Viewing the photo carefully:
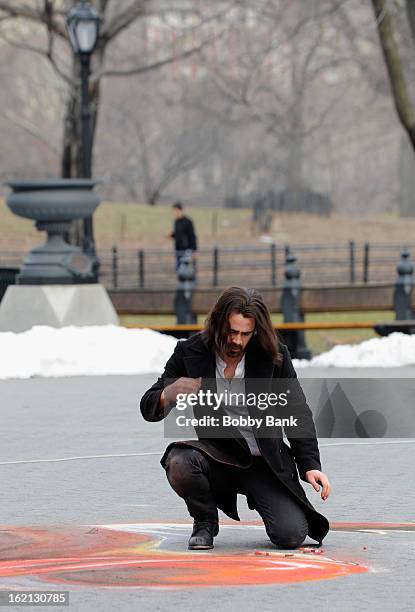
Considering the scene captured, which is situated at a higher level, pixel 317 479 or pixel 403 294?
pixel 317 479

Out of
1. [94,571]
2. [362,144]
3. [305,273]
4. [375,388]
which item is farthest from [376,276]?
[362,144]

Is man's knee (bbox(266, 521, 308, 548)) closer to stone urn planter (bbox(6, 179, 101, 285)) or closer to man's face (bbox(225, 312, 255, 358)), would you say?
man's face (bbox(225, 312, 255, 358))

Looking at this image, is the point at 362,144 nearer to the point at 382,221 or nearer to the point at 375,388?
the point at 382,221

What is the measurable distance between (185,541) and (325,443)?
13.9 feet

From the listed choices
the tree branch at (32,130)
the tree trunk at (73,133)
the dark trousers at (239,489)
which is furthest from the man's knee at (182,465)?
the tree branch at (32,130)

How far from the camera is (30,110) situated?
249 feet

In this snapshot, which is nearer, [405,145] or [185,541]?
[185,541]

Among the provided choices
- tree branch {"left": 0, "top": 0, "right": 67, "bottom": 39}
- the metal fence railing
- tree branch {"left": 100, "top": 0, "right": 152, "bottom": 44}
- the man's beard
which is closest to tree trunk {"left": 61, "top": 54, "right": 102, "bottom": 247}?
tree branch {"left": 0, "top": 0, "right": 67, "bottom": 39}

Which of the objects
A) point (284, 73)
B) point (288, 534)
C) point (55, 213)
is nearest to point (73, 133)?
point (55, 213)

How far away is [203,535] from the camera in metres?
6.81

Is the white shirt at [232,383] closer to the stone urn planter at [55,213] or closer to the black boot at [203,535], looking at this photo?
the black boot at [203,535]

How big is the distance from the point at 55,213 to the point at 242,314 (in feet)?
37.6

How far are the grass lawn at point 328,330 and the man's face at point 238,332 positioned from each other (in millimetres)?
16857

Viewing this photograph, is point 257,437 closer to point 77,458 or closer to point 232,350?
point 232,350
